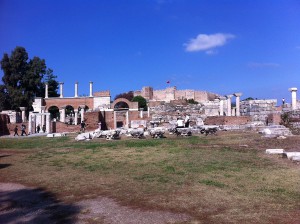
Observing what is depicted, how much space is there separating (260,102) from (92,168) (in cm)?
3375

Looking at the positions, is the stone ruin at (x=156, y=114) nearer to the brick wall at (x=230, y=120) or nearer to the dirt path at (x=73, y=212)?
the brick wall at (x=230, y=120)

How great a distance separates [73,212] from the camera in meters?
5.18

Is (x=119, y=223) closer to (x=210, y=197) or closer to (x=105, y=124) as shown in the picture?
(x=210, y=197)

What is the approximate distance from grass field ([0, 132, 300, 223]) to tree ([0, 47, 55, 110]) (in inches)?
1691

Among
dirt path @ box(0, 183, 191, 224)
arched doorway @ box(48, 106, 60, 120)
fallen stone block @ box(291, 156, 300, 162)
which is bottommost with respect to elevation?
dirt path @ box(0, 183, 191, 224)

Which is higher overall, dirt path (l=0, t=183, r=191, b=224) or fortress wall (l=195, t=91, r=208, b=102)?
fortress wall (l=195, t=91, r=208, b=102)

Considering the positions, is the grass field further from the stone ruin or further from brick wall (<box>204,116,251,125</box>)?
brick wall (<box>204,116,251,125</box>)

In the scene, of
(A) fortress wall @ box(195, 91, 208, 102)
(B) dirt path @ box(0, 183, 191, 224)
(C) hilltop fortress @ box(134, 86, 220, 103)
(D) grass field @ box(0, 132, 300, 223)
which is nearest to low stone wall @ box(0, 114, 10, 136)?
(D) grass field @ box(0, 132, 300, 223)

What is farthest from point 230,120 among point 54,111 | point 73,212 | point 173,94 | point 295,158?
point 173,94

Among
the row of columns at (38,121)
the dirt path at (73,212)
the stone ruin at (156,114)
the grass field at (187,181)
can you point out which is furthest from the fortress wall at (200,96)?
the dirt path at (73,212)

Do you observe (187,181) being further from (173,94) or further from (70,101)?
(173,94)

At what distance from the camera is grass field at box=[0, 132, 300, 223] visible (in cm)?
516

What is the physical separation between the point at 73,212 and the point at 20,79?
174 feet

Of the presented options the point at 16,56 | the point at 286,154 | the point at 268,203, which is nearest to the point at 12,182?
the point at 268,203
